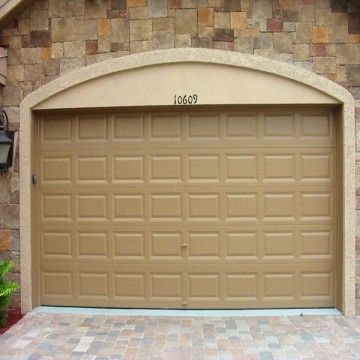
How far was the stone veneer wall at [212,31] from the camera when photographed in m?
5.05

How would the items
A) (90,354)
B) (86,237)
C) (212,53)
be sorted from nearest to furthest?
1. (90,354)
2. (212,53)
3. (86,237)

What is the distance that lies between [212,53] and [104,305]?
135 inches

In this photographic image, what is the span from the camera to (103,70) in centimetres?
510

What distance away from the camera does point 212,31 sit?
5066 millimetres

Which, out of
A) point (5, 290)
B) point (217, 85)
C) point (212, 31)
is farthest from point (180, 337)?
point (212, 31)

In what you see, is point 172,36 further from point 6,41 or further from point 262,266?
point 262,266

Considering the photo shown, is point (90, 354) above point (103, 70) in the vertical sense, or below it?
below

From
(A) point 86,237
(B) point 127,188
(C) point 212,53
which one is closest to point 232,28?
(C) point 212,53

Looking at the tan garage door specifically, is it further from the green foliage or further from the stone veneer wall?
the green foliage

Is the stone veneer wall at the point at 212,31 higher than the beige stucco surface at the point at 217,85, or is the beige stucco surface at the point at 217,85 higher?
the stone veneer wall at the point at 212,31

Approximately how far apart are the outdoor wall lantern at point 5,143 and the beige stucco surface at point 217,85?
77 cm

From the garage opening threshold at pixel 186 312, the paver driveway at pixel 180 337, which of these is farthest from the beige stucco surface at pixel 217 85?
the paver driveway at pixel 180 337

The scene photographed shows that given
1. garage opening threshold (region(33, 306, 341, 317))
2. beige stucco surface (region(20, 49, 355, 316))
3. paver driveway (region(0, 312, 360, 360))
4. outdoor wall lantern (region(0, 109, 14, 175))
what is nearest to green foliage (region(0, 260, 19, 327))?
paver driveway (region(0, 312, 360, 360))

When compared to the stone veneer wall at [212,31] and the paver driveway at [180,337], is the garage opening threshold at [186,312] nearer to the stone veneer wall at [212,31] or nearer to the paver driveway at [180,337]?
the paver driveway at [180,337]
